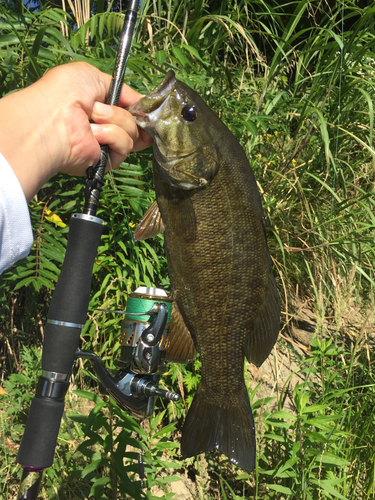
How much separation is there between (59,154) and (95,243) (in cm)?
29

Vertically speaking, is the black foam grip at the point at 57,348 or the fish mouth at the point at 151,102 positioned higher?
the fish mouth at the point at 151,102

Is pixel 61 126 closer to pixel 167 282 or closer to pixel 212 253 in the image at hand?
pixel 212 253

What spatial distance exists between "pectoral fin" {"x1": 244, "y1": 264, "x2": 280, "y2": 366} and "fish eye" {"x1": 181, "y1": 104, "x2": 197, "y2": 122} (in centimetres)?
59

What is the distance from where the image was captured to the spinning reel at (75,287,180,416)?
54.7 inches

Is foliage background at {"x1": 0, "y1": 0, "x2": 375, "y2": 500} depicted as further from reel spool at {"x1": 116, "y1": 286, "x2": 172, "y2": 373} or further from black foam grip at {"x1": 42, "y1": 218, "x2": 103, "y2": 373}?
black foam grip at {"x1": 42, "y1": 218, "x2": 103, "y2": 373}

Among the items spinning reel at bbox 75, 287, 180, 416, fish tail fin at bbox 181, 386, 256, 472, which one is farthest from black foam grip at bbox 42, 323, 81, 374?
fish tail fin at bbox 181, 386, 256, 472

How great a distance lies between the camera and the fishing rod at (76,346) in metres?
1.20

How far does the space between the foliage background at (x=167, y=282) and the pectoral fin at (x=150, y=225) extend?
83 cm

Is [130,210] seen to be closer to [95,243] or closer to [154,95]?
[154,95]

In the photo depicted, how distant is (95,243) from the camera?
1284mm

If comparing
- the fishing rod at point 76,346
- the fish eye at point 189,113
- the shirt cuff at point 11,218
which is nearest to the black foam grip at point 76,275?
the fishing rod at point 76,346

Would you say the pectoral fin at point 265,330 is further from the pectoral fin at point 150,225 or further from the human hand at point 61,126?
the human hand at point 61,126

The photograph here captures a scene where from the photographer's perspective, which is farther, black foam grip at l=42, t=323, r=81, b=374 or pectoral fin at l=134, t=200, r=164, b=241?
pectoral fin at l=134, t=200, r=164, b=241

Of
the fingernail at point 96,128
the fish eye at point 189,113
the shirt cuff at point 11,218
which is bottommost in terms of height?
the shirt cuff at point 11,218
